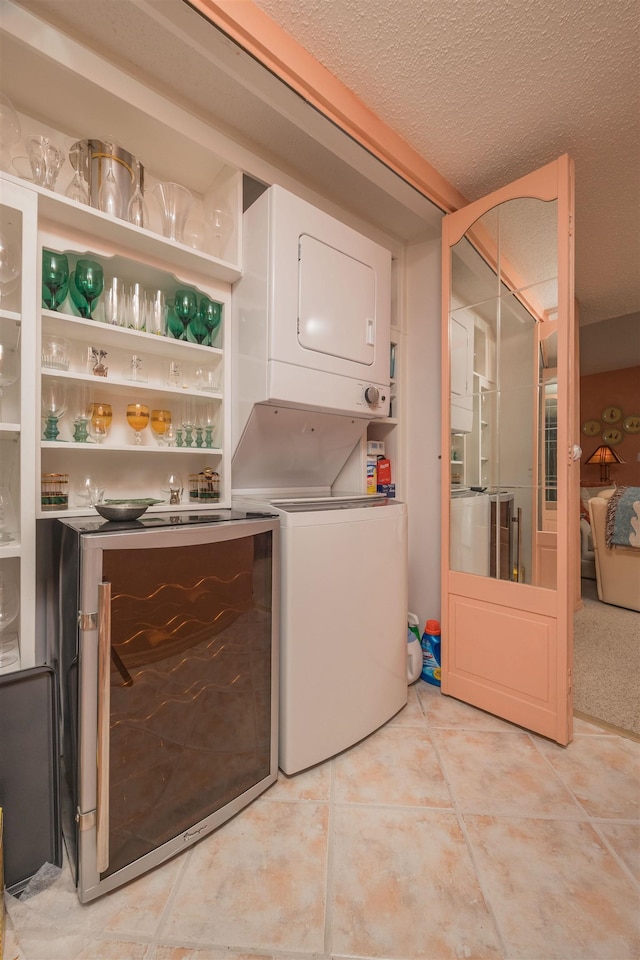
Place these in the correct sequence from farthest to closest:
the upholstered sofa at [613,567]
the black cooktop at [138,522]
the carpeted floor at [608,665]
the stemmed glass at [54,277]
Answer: the upholstered sofa at [613,567]
the carpeted floor at [608,665]
the stemmed glass at [54,277]
the black cooktop at [138,522]

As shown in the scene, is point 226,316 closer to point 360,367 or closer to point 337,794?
point 360,367

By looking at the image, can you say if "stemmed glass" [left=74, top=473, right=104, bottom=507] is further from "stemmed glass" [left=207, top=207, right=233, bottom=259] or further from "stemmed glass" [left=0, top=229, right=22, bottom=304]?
"stemmed glass" [left=207, top=207, right=233, bottom=259]

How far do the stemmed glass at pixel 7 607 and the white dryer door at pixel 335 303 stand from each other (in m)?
1.23

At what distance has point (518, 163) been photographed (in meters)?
1.79

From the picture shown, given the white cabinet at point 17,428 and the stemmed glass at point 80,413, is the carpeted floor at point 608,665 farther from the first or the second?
the stemmed glass at point 80,413

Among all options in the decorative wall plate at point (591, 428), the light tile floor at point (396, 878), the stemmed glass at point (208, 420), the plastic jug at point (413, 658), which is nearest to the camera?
the light tile floor at point (396, 878)

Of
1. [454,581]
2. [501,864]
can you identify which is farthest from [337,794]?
[454,581]

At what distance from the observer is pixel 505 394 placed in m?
1.87

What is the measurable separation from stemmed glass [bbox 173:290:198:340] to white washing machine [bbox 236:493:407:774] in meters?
0.76

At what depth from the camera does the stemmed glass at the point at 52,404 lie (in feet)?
4.40

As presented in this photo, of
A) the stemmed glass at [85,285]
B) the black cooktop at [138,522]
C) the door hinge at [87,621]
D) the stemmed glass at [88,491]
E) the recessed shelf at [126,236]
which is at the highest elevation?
the recessed shelf at [126,236]

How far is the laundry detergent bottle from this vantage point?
2076 millimetres

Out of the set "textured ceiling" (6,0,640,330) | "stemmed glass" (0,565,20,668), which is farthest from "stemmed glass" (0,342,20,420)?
"textured ceiling" (6,0,640,330)

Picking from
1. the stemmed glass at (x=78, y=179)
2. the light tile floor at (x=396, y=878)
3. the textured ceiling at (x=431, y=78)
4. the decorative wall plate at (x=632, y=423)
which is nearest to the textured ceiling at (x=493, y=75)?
the textured ceiling at (x=431, y=78)
